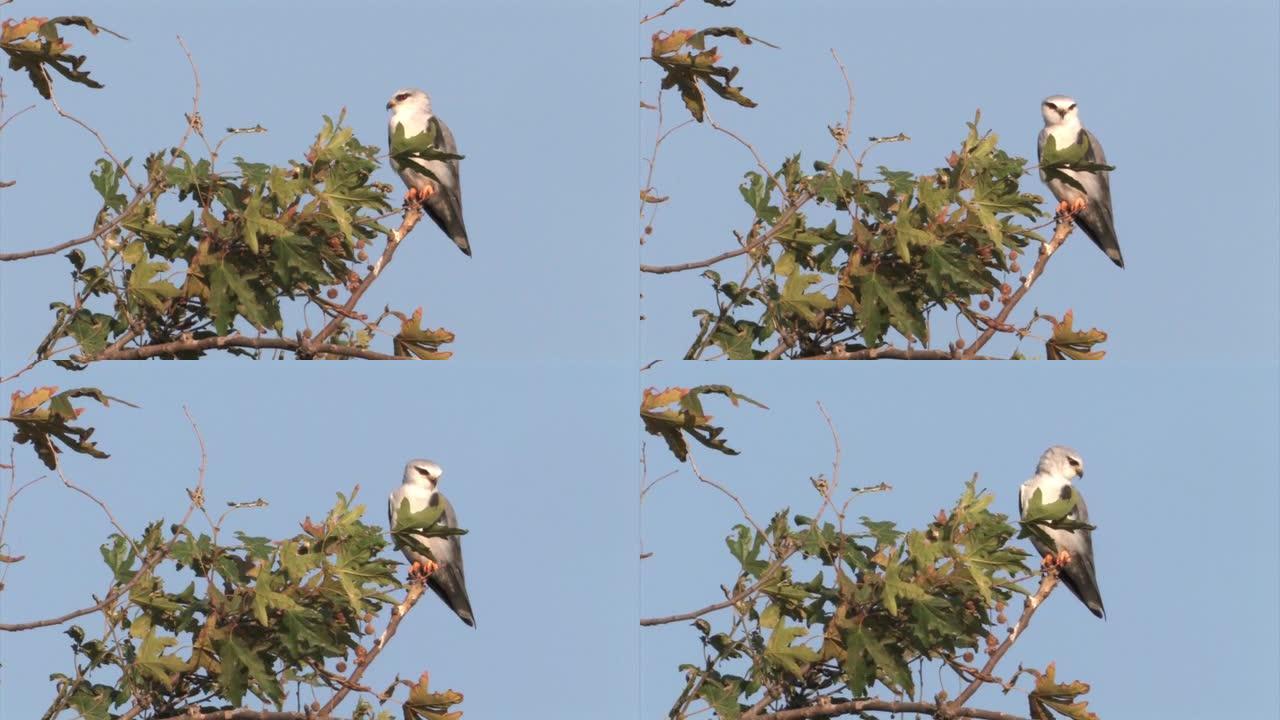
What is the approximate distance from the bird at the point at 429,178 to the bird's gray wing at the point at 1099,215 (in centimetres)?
273

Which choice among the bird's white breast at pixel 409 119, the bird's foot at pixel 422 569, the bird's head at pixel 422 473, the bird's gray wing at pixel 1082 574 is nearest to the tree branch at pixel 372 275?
the bird's white breast at pixel 409 119

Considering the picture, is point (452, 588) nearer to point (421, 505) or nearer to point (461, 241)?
point (421, 505)

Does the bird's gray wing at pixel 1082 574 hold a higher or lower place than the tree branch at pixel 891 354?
lower

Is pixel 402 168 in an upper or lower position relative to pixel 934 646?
upper

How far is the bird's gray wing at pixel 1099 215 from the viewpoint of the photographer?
874cm

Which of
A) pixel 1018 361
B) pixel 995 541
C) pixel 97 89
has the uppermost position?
pixel 97 89

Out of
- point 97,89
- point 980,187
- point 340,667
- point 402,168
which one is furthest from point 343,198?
point 980,187

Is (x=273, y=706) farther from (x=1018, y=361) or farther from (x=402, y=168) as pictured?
(x=1018, y=361)

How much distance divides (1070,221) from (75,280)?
433cm

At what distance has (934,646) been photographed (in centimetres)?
822

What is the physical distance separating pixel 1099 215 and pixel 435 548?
10.7ft

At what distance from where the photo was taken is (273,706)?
27.2ft

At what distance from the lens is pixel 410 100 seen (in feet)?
29.1

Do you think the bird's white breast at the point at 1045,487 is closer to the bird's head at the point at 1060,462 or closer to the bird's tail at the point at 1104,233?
the bird's head at the point at 1060,462
